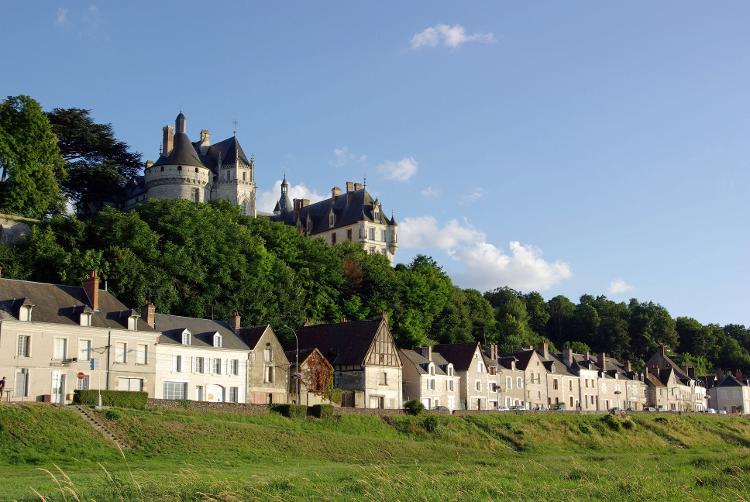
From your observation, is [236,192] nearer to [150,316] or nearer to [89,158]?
[89,158]

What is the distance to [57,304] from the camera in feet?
158

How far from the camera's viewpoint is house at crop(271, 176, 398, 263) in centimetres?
10906

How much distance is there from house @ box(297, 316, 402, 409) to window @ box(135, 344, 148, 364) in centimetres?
1486

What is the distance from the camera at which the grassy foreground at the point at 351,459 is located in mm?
23375

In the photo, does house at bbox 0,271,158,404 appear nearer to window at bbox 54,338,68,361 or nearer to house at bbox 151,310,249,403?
window at bbox 54,338,68,361

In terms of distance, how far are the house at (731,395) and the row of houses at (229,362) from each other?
1322 inches

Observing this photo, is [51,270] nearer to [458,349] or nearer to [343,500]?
[458,349]

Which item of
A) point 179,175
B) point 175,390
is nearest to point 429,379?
point 175,390

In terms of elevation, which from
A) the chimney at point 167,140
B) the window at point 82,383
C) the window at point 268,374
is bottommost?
the window at point 82,383

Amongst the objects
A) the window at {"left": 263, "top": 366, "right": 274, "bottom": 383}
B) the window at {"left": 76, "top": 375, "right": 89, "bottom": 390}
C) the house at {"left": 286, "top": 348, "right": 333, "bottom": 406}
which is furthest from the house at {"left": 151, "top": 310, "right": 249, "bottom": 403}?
the window at {"left": 76, "top": 375, "right": 89, "bottom": 390}

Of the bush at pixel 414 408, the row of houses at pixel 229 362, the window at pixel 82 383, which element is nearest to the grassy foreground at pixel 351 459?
the bush at pixel 414 408

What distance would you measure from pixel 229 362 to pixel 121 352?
7.96 m

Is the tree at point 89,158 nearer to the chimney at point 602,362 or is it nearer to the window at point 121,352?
the window at point 121,352

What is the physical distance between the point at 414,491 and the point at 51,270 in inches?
1901
